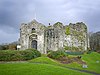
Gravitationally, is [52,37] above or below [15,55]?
above

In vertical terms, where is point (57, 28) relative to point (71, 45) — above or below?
above

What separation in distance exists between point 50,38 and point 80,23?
14.5 metres

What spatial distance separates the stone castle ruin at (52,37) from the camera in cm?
5509

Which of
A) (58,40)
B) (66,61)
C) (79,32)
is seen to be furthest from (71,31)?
A: (66,61)

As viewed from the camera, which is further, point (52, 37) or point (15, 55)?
point (52, 37)

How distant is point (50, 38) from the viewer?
56.8 metres

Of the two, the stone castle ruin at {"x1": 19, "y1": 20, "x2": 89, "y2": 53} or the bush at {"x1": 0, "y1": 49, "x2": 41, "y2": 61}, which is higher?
the stone castle ruin at {"x1": 19, "y1": 20, "x2": 89, "y2": 53}

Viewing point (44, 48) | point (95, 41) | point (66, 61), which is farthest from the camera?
point (95, 41)

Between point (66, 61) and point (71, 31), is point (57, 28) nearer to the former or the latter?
point (71, 31)

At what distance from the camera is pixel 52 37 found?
5719 centimetres

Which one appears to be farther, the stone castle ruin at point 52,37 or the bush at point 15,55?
the stone castle ruin at point 52,37

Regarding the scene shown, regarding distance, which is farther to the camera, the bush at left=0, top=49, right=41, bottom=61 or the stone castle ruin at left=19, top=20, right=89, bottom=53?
the stone castle ruin at left=19, top=20, right=89, bottom=53

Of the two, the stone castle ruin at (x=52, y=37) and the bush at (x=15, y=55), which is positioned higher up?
the stone castle ruin at (x=52, y=37)

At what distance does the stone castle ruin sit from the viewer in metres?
55.1
